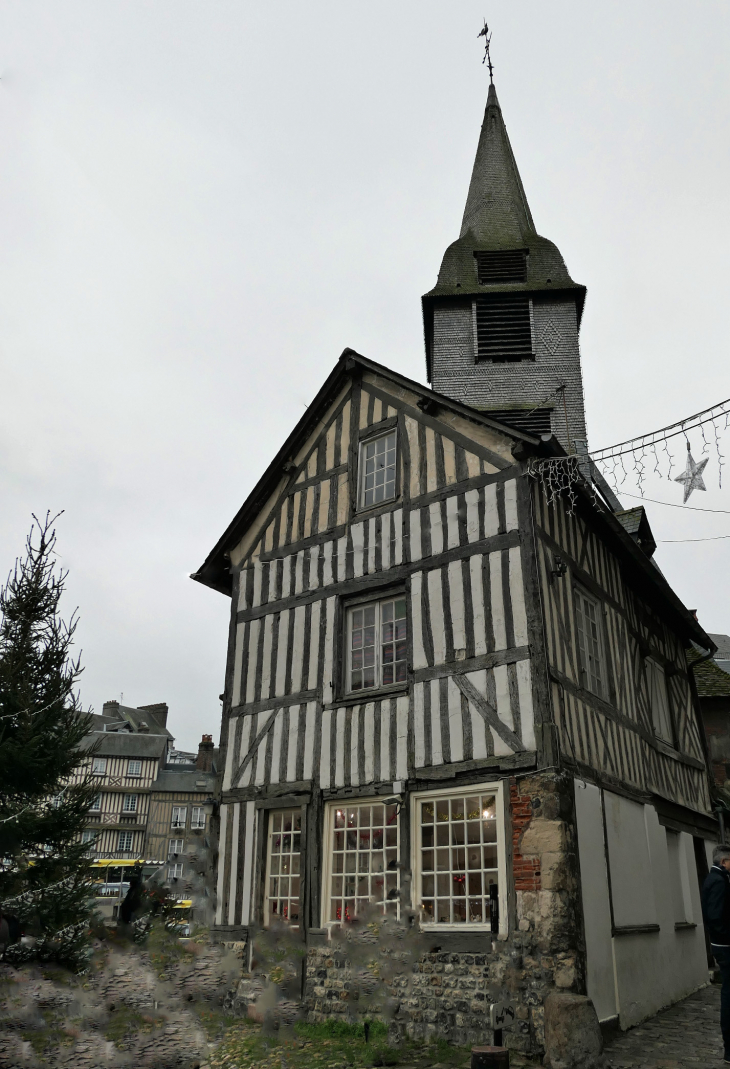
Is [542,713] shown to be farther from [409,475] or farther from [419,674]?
[409,475]

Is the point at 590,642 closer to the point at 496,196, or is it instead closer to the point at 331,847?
the point at 331,847

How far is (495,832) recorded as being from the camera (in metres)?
6.80

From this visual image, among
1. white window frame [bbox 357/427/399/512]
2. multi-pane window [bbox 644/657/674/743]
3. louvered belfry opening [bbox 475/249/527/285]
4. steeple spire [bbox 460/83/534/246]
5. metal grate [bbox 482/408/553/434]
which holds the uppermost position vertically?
steeple spire [bbox 460/83/534/246]

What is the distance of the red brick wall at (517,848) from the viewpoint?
251 inches


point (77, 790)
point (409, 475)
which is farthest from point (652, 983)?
point (77, 790)

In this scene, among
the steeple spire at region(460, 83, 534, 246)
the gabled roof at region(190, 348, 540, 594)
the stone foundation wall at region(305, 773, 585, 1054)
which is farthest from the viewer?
the steeple spire at region(460, 83, 534, 246)

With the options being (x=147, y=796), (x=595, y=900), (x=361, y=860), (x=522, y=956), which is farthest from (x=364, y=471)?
(x=147, y=796)

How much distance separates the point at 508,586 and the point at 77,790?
19.5 feet

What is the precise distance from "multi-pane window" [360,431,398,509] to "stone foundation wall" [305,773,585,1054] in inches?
143

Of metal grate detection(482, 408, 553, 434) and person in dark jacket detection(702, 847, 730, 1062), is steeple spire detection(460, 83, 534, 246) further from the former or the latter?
person in dark jacket detection(702, 847, 730, 1062)

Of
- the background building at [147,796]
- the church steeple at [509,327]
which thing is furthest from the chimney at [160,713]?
the church steeple at [509,327]

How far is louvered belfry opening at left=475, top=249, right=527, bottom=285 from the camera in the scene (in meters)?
15.0

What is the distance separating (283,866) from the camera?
8234 millimetres

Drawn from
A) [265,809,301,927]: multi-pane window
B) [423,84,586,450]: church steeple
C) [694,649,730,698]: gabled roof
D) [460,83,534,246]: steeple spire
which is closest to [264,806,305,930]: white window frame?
[265,809,301,927]: multi-pane window
